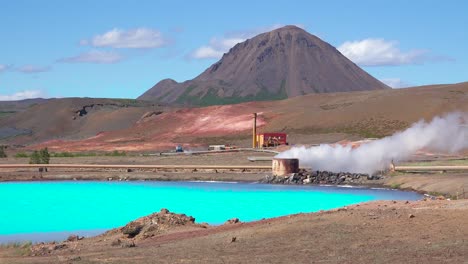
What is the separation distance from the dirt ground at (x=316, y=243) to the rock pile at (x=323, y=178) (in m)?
30.7

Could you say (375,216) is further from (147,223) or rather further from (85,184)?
(85,184)

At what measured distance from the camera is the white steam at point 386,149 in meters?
57.0

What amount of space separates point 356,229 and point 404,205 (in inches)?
213

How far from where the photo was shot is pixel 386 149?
57719mm

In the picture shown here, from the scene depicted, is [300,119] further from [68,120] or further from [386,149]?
[68,120]

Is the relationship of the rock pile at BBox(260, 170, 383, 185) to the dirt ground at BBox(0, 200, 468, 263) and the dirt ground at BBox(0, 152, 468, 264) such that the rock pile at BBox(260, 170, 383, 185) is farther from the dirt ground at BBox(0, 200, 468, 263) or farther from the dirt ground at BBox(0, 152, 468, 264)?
the dirt ground at BBox(0, 200, 468, 263)

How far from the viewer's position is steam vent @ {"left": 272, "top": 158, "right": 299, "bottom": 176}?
183ft

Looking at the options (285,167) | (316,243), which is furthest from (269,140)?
(316,243)

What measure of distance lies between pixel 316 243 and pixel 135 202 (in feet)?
83.1

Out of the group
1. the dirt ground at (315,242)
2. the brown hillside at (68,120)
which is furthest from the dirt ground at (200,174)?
the brown hillside at (68,120)

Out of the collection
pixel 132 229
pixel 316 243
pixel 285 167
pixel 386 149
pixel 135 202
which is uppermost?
pixel 386 149

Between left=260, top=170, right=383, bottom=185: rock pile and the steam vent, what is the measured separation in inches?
26.1

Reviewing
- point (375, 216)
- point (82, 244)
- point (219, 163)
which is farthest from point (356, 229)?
point (219, 163)

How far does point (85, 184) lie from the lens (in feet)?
186
